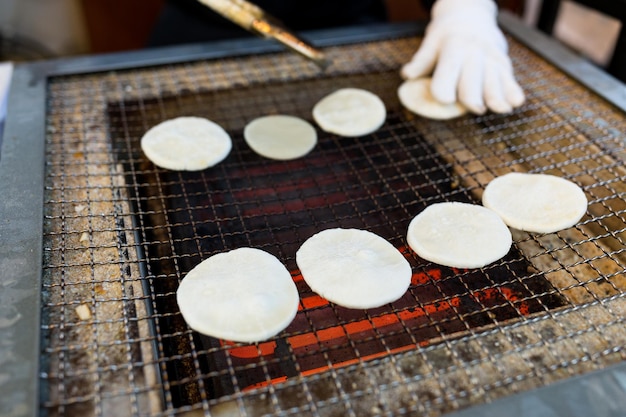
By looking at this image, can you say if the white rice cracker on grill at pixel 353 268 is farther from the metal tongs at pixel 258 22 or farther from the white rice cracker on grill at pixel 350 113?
the metal tongs at pixel 258 22

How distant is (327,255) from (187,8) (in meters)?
1.89

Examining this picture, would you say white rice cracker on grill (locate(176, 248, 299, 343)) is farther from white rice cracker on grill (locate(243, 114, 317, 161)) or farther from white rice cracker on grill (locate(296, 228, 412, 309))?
white rice cracker on grill (locate(243, 114, 317, 161))

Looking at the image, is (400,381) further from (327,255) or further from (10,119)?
(10,119)

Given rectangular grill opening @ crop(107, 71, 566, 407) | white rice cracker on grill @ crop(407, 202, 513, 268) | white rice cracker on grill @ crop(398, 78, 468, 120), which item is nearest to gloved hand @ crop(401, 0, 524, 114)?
white rice cracker on grill @ crop(398, 78, 468, 120)

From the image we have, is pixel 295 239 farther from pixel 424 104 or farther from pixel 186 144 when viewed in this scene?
pixel 424 104

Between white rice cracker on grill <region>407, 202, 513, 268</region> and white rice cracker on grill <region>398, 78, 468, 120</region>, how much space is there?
52 cm

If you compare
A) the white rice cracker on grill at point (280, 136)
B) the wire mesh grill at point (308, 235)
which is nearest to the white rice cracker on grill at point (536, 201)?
the wire mesh grill at point (308, 235)

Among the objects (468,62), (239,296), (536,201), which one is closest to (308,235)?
(239,296)

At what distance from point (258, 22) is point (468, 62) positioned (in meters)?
0.76

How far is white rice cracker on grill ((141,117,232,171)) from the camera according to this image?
1.76 metres

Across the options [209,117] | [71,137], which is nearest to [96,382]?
[71,137]

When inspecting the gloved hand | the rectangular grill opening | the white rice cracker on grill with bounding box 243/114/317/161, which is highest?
the gloved hand

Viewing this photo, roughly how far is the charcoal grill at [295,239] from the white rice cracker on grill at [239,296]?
0.04 metres

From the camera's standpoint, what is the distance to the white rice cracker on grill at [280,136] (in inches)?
73.2
